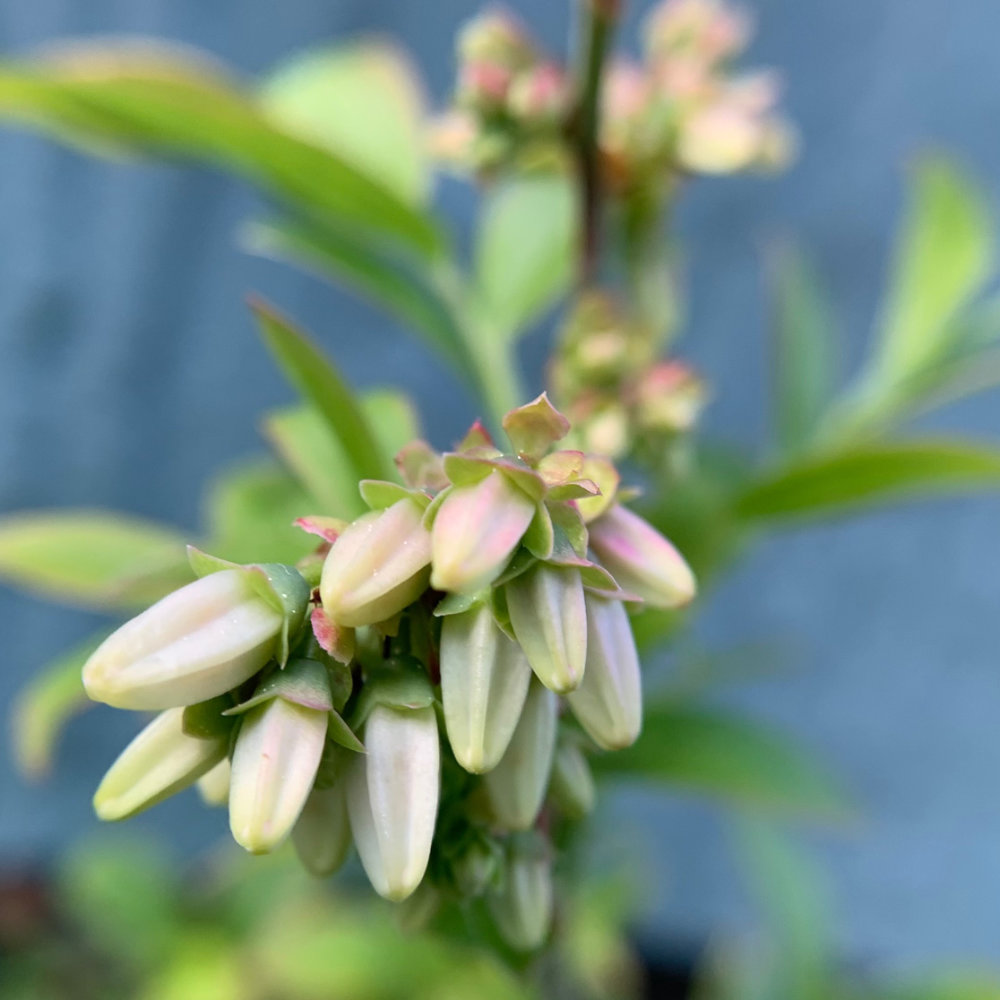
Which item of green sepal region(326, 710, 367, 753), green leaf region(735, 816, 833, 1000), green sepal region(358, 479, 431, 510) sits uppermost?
green sepal region(358, 479, 431, 510)

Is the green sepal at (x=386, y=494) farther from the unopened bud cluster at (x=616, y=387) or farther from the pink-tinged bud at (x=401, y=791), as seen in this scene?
the unopened bud cluster at (x=616, y=387)

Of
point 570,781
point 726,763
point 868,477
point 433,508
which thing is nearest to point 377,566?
point 433,508

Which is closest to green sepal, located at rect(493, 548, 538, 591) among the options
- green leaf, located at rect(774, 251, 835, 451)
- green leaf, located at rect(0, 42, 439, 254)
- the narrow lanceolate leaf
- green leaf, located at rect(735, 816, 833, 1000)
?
the narrow lanceolate leaf

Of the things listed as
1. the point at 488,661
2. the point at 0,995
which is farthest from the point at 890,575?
the point at 0,995

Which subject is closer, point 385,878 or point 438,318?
point 385,878

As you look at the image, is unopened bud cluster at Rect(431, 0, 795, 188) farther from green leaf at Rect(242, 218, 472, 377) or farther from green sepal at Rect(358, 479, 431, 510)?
green sepal at Rect(358, 479, 431, 510)

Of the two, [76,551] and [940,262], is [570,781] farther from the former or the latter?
[940,262]

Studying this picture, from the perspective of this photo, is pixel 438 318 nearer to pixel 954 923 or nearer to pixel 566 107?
pixel 566 107

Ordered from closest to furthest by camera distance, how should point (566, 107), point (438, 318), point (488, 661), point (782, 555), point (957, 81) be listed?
point (488, 661), point (566, 107), point (438, 318), point (957, 81), point (782, 555)
